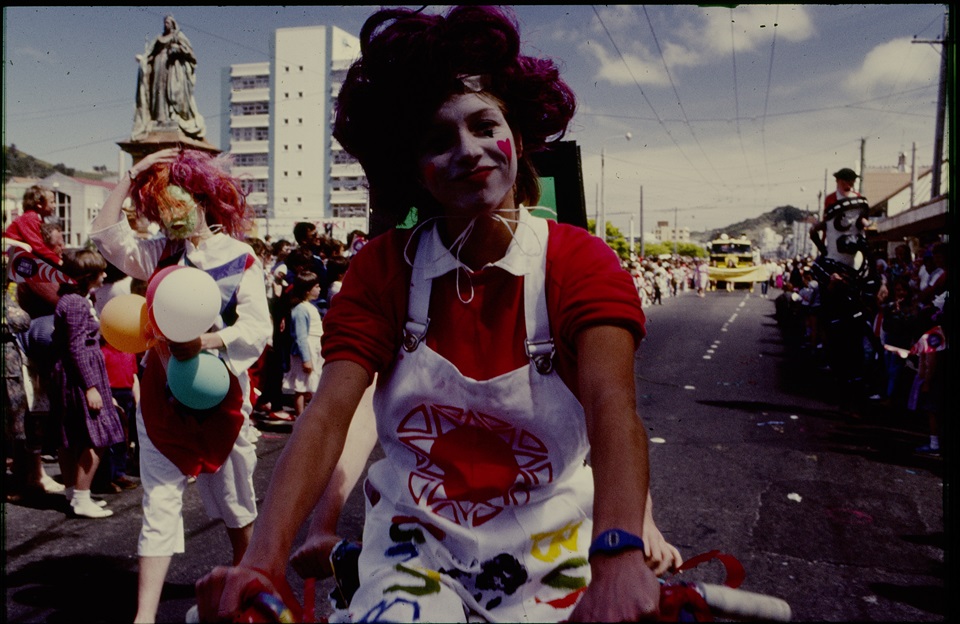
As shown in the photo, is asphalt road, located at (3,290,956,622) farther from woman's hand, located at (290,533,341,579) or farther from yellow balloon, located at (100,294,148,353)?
woman's hand, located at (290,533,341,579)

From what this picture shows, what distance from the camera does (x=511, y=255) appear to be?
166cm

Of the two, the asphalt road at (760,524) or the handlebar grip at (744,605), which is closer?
the handlebar grip at (744,605)

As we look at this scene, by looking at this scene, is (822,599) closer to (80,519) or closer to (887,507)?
(887,507)

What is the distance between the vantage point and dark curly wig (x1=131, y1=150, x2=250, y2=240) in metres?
3.67

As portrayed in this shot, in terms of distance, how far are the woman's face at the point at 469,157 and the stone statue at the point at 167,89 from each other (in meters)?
12.8

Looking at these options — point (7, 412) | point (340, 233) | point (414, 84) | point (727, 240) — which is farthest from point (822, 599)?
point (340, 233)

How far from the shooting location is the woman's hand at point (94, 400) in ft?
18.1

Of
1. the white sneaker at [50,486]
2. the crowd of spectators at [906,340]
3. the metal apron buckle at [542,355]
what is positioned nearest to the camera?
the metal apron buckle at [542,355]

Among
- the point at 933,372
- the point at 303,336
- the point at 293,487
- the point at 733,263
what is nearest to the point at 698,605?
the point at 293,487

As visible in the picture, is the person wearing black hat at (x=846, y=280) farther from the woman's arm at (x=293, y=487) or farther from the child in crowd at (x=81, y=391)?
the woman's arm at (x=293, y=487)

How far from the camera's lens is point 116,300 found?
4.11m

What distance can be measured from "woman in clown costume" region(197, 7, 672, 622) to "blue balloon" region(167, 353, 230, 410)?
1.98 m

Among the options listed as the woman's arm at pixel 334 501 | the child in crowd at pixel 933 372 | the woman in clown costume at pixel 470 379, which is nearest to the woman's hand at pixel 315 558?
the woman's arm at pixel 334 501

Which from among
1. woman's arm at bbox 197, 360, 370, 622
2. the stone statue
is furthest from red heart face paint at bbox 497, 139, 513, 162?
the stone statue
